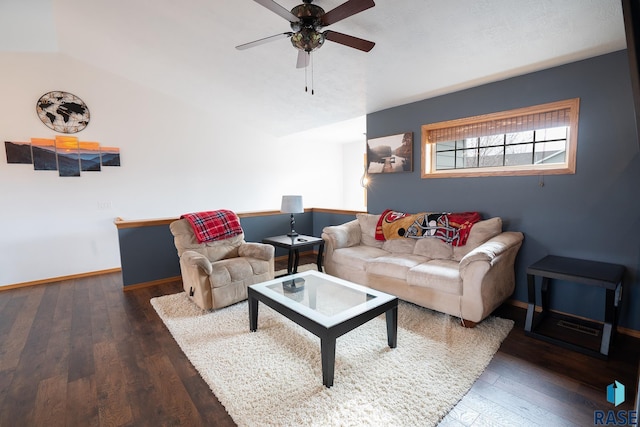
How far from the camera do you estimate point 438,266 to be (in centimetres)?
281

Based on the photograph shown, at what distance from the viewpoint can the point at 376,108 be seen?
13.5 ft

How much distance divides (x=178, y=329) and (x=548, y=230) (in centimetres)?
363

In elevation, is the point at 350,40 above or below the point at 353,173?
above

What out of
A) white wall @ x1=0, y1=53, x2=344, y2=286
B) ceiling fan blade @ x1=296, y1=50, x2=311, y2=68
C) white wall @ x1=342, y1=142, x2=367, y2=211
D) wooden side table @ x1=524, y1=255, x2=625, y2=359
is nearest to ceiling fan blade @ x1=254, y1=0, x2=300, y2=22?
ceiling fan blade @ x1=296, y1=50, x2=311, y2=68

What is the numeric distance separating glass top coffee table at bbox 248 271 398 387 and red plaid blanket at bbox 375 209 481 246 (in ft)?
4.22

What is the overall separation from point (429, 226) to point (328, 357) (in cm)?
→ 212

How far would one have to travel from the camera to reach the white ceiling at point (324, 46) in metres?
2.13

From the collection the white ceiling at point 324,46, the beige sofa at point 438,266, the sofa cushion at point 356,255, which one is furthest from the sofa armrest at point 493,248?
the white ceiling at point 324,46

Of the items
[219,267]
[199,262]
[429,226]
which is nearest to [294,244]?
[219,267]

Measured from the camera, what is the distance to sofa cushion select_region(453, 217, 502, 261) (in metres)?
2.95

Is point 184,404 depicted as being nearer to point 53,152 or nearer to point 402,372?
point 402,372

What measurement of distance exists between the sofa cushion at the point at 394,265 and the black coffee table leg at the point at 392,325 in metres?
0.72

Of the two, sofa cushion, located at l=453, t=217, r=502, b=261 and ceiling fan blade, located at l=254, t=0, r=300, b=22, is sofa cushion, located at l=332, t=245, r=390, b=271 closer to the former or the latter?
sofa cushion, located at l=453, t=217, r=502, b=261

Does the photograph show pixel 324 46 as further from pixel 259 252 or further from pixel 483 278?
pixel 483 278
